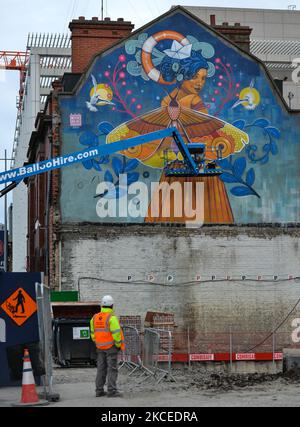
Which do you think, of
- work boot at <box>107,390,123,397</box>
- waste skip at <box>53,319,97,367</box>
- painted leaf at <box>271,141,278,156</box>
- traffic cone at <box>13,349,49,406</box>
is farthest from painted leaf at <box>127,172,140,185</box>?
traffic cone at <box>13,349,49,406</box>

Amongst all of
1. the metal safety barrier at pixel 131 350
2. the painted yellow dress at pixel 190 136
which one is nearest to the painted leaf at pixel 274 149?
the painted yellow dress at pixel 190 136

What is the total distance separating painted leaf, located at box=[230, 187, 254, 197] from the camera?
30.6m

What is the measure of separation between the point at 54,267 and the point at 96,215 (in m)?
2.32

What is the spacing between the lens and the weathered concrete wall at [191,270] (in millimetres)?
29656

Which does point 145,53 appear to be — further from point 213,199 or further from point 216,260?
point 216,260

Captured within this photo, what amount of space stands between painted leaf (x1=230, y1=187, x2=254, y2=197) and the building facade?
4cm

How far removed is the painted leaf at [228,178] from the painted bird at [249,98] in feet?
8.70

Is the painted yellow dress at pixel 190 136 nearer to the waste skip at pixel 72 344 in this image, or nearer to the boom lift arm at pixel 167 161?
the boom lift arm at pixel 167 161

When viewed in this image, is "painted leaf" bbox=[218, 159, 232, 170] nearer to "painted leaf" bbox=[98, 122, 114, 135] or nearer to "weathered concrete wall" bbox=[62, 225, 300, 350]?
"weathered concrete wall" bbox=[62, 225, 300, 350]

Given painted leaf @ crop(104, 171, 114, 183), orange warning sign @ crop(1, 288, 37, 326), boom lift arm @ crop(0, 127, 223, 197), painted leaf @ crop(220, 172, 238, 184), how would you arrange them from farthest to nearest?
1. painted leaf @ crop(220, 172, 238, 184)
2. painted leaf @ crop(104, 171, 114, 183)
3. boom lift arm @ crop(0, 127, 223, 197)
4. orange warning sign @ crop(1, 288, 37, 326)

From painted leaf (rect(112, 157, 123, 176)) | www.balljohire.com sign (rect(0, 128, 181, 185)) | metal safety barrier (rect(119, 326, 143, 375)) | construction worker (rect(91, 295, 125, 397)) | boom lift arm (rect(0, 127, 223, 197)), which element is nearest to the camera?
construction worker (rect(91, 295, 125, 397))

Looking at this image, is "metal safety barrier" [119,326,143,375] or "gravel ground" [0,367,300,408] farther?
"metal safety barrier" [119,326,143,375]

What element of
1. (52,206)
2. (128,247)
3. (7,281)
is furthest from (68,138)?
(7,281)

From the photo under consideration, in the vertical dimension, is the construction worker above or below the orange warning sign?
below
